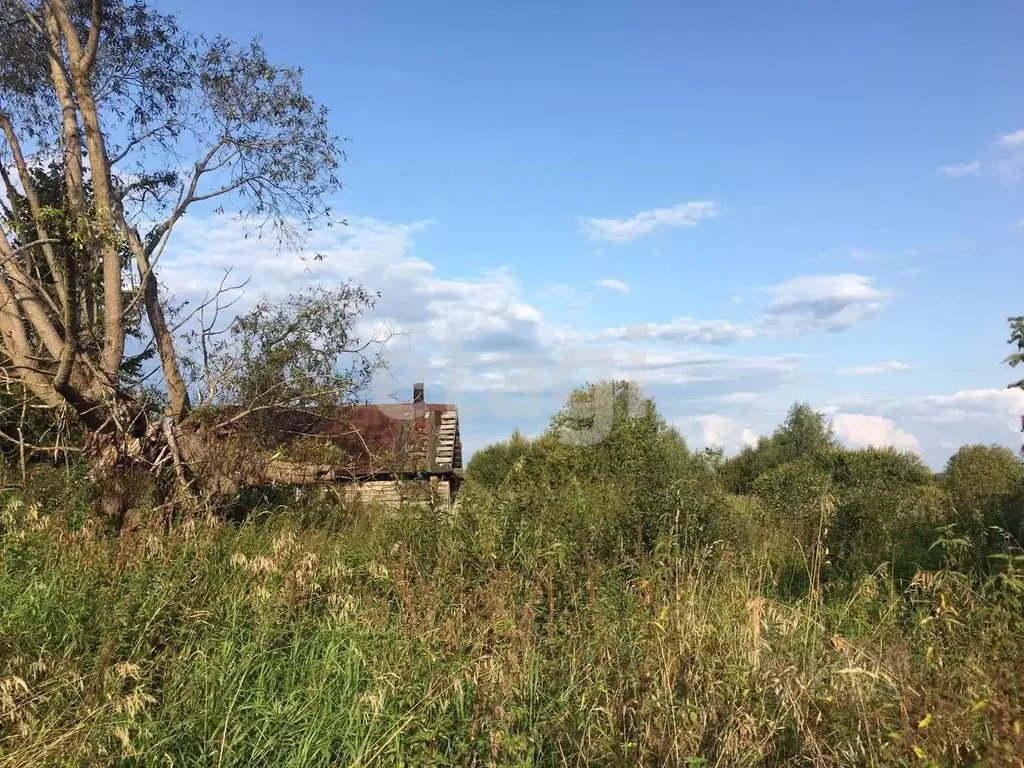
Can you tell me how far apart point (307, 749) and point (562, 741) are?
115cm

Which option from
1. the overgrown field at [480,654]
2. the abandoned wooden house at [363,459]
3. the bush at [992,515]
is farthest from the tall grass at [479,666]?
the abandoned wooden house at [363,459]

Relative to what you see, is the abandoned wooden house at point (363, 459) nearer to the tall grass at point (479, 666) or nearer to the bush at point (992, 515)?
the tall grass at point (479, 666)

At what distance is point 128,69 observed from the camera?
36.7ft

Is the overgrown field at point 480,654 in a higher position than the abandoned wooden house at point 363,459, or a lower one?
lower

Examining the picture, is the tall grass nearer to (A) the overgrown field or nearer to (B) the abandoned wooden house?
(A) the overgrown field

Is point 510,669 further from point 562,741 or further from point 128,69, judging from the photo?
point 128,69

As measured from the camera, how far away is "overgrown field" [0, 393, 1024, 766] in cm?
299

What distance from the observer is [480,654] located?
3.89 metres

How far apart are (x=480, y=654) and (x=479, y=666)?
355mm

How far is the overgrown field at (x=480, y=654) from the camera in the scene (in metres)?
2.99

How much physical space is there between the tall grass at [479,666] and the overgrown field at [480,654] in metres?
0.02

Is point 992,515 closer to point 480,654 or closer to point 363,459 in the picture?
point 480,654

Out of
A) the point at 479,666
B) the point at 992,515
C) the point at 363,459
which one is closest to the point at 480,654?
the point at 479,666

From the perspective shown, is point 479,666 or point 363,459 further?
point 363,459
